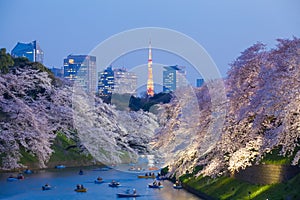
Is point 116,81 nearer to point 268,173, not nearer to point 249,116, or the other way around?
point 249,116

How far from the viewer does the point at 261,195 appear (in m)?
23.8

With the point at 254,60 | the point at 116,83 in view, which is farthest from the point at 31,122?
the point at 116,83

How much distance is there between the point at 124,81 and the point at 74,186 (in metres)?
82.9

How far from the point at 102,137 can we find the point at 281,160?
31.2m

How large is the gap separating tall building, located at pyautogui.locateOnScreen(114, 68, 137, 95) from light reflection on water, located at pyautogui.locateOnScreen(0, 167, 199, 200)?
6495 cm

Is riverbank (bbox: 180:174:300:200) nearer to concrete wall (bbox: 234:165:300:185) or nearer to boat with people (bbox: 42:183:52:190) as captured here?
concrete wall (bbox: 234:165:300:185)

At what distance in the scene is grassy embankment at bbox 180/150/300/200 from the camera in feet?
72.5

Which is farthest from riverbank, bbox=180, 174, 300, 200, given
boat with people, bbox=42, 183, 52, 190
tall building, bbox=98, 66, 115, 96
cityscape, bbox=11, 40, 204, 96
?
tall building, bbox=98, 66, 115, 96

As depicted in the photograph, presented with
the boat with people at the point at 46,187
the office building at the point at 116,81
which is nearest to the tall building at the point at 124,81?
the office building at the point at 116,81

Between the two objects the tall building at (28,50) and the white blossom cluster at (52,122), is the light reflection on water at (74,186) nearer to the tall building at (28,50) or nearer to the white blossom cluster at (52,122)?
the white blossom cluster at (52,122)

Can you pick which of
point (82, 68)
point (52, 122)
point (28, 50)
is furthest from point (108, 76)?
point (52, 122)

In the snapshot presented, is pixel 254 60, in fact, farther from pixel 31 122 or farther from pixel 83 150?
pixel 83 150

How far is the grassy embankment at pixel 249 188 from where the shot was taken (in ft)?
72.5

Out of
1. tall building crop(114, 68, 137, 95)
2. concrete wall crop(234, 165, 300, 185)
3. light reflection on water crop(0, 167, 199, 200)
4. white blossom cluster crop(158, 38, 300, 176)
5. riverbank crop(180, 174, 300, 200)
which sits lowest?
light reflection on water crop(0, 167, 199, 200)
